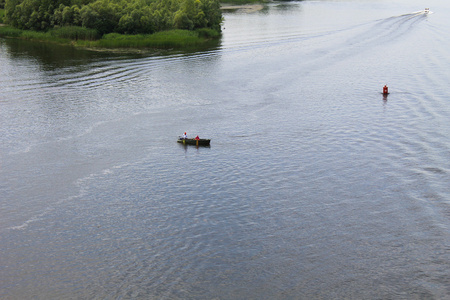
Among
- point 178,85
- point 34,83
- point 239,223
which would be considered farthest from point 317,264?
point 34,83

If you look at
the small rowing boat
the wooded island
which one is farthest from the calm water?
the wooded island

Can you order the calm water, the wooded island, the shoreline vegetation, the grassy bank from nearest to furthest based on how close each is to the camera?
the calm water → the shoreline vegetation → the grassy bank → the wooded island

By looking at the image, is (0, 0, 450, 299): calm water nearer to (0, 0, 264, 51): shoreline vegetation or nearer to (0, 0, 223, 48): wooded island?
(0, 0, 264, 51): shoreline vegetation

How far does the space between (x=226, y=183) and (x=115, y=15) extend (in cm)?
9128

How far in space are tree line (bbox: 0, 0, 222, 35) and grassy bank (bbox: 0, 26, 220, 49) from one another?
2.71 meters

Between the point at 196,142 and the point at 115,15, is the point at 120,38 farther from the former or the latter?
the point at 196,142

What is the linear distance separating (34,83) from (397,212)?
6684 centimetres

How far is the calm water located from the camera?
1433 inches

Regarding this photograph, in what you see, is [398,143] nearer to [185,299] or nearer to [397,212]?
[397,212]

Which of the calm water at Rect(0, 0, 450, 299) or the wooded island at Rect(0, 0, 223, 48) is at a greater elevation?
the wooded island at Rect(0, 0, 223, 48)

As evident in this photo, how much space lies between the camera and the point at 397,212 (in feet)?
146

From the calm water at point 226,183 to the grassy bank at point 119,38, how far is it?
24407 mm

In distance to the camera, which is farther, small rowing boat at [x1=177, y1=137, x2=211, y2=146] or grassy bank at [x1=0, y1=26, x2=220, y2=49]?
grassy bank at [x1=0, y1=26, x2=220, y2=49]

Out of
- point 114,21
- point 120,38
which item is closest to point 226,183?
point 120,38
